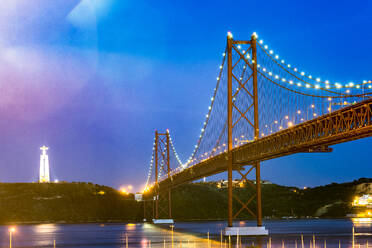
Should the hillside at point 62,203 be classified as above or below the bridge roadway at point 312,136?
below

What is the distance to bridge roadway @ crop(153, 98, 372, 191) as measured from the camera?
31.8 meters

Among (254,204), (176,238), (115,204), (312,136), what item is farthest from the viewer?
(254,204)

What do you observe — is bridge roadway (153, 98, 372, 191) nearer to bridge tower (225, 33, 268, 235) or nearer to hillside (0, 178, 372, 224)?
bridge tower (225, 33, 268, 235)

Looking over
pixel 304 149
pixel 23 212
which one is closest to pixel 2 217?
pixel 23 212

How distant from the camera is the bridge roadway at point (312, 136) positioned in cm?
3178

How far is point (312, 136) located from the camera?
1502 inches

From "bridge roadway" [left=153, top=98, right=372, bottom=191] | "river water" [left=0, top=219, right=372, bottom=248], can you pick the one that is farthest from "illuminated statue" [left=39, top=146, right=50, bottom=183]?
"bridge roadway" [left=153, top=98, right=372, bottom=191]

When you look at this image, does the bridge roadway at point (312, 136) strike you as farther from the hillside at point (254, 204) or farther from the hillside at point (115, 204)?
the hillside at point (254, 204)

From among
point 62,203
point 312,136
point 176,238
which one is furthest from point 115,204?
point 312,136

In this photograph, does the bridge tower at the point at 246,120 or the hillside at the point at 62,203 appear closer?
the bridge tower at the point at 246,120

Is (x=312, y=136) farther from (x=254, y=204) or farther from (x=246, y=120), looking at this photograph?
(x=254, y=204)

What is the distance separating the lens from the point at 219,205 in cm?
18138

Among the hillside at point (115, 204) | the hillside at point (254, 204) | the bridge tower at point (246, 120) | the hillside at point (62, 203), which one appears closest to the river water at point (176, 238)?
the bridge tower at point (246, 120)

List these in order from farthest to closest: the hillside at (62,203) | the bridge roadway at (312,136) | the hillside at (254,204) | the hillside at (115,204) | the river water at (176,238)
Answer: the hillside at (254,204)
the hillside at (115,204)
the hillside at (62,203)
the river water at (176,238)
the bridge roadway at (312,136)
